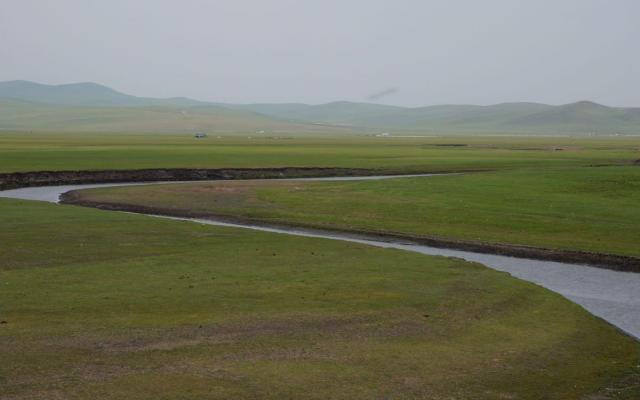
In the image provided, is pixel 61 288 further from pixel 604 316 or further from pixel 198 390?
pixel 604 316

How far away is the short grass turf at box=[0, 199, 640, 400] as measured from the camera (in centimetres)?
1478

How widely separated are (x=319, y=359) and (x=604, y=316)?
963 centimetres

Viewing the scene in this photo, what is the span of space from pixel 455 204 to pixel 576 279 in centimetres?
1904

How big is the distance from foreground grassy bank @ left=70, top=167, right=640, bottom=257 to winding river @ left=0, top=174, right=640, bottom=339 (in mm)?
2540

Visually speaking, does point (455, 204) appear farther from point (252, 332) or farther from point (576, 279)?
point (252, 332)

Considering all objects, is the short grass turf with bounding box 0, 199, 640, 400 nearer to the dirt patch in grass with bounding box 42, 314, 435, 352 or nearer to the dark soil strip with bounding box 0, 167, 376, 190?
the dirt patch in grass with bounding box 42, 314, 435, 352

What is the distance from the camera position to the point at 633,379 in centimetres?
1596

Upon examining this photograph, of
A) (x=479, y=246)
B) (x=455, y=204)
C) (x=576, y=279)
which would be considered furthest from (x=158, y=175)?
(x=576, y=279)

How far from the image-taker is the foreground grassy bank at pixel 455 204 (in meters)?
37.4

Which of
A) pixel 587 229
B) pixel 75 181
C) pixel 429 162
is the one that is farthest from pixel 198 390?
pixel 429 162

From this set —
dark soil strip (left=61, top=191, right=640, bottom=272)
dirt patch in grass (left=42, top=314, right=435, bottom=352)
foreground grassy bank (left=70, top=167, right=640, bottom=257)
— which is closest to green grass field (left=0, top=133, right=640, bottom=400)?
dirt patch in grass (left=42, top=314, right=435, bottom=352)

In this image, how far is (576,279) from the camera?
27.8m

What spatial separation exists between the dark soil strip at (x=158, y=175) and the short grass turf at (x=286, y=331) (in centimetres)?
3428

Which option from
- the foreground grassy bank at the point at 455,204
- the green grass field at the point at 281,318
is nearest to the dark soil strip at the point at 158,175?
the foreground grassy bank at the point at 455,204
